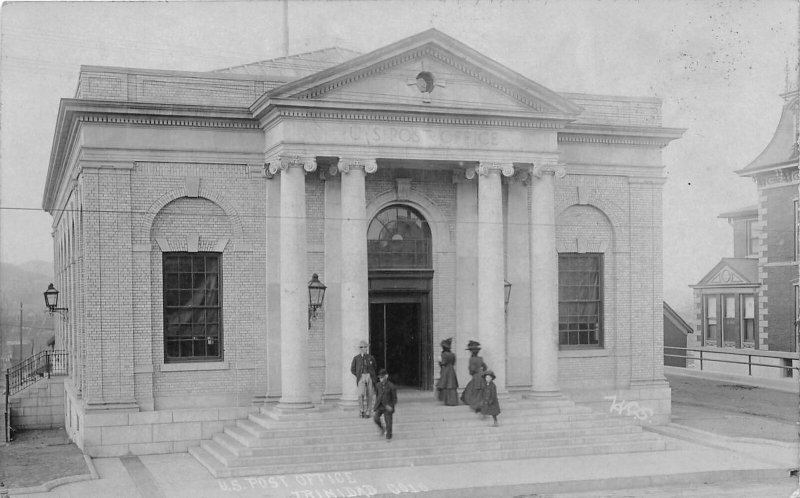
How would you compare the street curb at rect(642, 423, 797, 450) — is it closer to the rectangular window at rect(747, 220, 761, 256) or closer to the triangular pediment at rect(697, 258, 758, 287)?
the triangular pediment at rect(697, 258, 758, 287)

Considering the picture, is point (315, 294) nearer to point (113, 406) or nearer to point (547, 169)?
point (113, 406)

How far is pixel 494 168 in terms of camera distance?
845 inches

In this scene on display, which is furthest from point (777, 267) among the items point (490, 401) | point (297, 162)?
point (297, 162)

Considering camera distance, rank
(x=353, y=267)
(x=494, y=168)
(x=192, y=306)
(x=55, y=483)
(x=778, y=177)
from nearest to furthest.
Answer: (x=55, y=483), (x=353, y=267), (x=192, y=306), (x=494, y=168), (x=778, y=177)

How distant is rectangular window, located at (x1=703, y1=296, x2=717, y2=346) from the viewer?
43125mm

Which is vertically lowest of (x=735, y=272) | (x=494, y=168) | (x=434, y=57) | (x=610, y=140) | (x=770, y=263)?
(x=735, y=272)

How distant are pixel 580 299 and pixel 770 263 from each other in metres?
17.8

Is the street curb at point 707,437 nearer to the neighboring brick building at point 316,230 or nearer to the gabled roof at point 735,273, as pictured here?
the neighboring brick building at point 316,230

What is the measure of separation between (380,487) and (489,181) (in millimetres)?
8176

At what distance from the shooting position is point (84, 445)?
20.0 metres

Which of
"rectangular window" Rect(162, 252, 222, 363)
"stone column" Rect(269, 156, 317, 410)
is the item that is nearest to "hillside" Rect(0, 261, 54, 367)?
"rectangular window" Rect(162, 252, 222, 363)

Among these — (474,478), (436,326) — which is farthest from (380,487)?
(436,326)

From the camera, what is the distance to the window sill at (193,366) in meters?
21.0

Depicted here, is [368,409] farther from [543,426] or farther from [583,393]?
[583,393]
